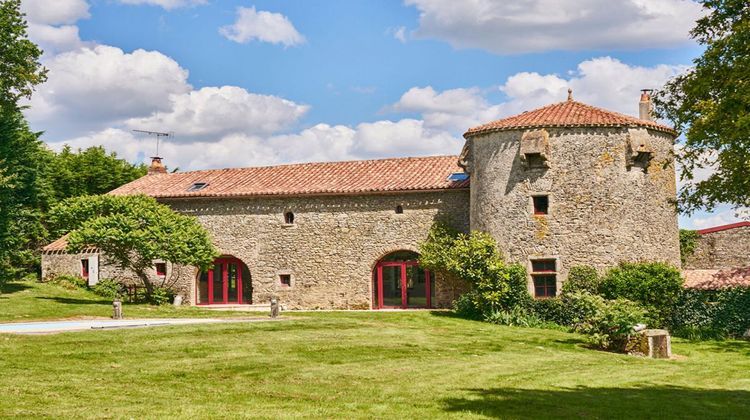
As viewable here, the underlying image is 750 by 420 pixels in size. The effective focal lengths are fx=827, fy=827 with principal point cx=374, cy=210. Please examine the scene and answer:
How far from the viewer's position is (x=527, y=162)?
91.4 ft

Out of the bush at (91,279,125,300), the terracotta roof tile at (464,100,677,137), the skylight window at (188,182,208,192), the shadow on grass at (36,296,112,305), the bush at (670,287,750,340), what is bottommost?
the bush at (670,287,750,340)

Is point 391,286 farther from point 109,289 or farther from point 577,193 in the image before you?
point 109,289

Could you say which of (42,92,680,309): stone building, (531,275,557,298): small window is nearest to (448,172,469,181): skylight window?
(42,92,680,309): stone building

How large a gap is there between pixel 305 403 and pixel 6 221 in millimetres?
26708

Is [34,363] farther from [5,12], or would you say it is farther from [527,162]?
[5,12]

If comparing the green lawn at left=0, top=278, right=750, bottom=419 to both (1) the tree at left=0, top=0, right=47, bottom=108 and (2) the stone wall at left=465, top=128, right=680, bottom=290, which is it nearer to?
(2) the stone wall at left=465, top=128, right=680, bottom=290

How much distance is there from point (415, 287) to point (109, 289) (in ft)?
43.4

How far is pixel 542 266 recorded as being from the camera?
2781 centimetres

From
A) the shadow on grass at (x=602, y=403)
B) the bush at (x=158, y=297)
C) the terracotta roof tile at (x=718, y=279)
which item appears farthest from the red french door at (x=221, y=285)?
the shadow on grass at (x=602, y=403)

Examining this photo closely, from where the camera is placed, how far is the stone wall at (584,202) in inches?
1080

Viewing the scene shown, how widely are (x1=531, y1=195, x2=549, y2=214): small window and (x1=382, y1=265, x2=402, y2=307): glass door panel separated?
6.60 meters

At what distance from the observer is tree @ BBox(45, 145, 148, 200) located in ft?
159

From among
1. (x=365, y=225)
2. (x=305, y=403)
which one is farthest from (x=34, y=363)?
(x=365, y=225)

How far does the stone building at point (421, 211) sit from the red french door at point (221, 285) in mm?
47
